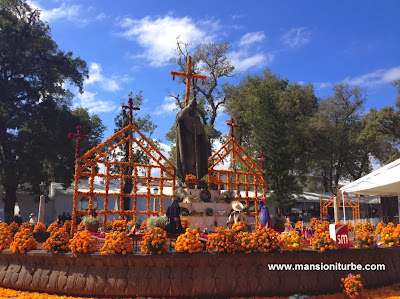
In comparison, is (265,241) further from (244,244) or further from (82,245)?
(82,245)

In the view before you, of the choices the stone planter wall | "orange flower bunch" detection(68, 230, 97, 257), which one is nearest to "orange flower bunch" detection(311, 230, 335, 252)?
the stone planter wall

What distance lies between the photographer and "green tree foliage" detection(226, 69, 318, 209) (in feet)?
118

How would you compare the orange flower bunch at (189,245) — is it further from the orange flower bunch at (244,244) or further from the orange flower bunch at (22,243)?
the orange flower bunch at (22,243)

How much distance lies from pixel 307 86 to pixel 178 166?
34451mm

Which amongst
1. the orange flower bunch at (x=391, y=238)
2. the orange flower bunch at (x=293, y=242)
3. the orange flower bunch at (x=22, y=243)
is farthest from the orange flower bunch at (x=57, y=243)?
the orange flower bunch at (x=391, y=238)

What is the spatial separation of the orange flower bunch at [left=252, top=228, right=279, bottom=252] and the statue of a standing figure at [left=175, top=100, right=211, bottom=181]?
682 centimetres

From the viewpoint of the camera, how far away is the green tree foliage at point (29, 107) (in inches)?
1192

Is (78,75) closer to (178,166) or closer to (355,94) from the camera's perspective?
(178,166)

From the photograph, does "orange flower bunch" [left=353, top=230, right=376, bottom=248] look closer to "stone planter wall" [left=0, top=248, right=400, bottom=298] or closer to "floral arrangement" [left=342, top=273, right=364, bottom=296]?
"stone planter wall" [left=0, top=248, right=400, bottom=298]

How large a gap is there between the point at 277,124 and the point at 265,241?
29281 mm

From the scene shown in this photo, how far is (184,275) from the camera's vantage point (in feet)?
27.4

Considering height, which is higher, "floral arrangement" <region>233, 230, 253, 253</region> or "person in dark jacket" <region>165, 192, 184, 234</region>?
"person in dark jacket" <region>165, 192, 184, 234</region>

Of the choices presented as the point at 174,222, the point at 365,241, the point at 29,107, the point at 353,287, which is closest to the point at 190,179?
the point at 174,222

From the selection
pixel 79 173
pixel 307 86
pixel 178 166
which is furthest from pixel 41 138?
pixel 307 86
